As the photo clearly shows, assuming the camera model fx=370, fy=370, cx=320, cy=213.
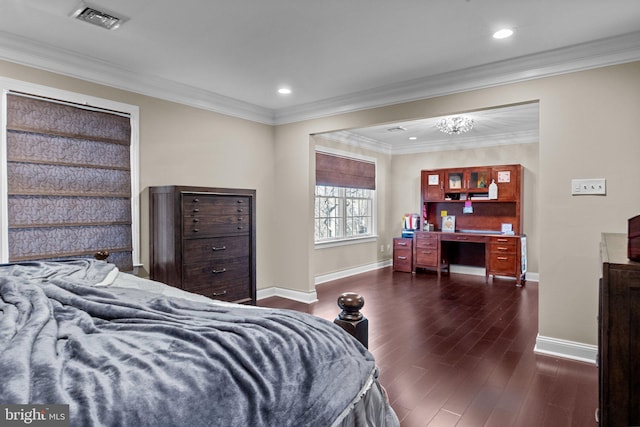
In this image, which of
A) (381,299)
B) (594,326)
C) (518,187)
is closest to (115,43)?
(381,299)

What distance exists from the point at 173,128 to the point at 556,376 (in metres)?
3.91

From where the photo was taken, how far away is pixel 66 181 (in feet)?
9.78

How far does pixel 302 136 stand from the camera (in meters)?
4.61

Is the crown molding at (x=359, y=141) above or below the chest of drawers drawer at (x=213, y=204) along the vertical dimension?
above

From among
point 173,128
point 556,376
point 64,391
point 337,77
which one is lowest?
point 556,376

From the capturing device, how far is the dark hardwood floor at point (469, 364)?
215cm

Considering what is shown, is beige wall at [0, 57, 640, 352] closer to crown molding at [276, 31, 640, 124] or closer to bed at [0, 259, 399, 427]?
crown molding at [276, 31, 640, 124]

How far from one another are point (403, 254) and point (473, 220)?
1.36 metres

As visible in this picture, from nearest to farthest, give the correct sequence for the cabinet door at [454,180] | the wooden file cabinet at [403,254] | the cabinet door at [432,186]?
the cabinet door at [454,180] → the cabinet door at [432,186] → the wooden file cabinet at [403,254]

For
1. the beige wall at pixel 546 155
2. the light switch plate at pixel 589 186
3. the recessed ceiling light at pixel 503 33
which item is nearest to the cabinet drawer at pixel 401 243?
the beige wall at pixel 546 155

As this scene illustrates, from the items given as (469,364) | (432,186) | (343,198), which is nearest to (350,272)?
(343,198)

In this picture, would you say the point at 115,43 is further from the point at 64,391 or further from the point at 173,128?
the point at 64,391
